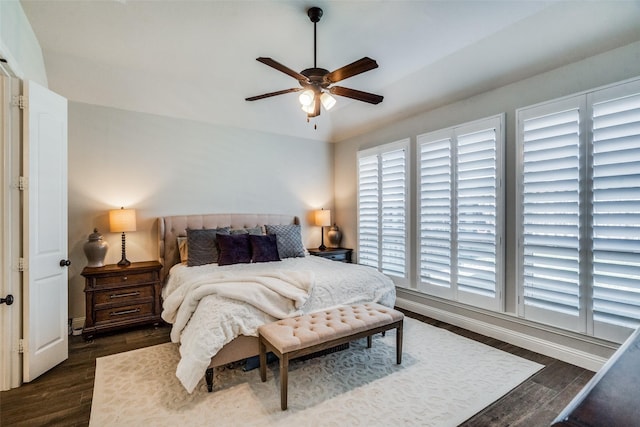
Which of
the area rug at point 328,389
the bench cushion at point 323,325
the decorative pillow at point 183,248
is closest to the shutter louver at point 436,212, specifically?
the area rug at point 328,389

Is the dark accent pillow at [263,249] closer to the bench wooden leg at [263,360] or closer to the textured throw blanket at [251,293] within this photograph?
the textured throw blanket at [251,293]

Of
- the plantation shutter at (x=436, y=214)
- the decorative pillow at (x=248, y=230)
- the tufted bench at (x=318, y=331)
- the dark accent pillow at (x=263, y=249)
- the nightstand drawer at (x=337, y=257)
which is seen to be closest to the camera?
the tufted bench at (x=318, y=331)

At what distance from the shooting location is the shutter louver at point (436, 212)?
3785mm

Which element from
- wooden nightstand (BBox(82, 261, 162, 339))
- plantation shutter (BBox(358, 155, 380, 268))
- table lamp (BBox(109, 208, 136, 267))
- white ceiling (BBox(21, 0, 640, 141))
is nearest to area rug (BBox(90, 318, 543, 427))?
wooden nightstand (BBox(82, 261, 162, 339))

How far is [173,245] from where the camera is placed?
4117 mm

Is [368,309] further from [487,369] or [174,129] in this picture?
[174,129]

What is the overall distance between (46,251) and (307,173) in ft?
12.4

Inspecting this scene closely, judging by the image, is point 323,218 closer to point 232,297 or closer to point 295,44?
point 295,44

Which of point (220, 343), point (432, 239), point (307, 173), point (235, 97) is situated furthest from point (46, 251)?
point (432, 239)

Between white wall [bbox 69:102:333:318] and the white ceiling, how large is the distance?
286mm

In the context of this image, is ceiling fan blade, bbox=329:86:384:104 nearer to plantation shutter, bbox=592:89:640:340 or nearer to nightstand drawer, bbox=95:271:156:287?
plantation shutter, bbox=592:89:640:340

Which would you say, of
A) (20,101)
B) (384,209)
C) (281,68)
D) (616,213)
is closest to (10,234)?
(20,101)

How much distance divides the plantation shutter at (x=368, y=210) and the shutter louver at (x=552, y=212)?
216cm

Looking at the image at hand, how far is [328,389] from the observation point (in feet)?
7.77
